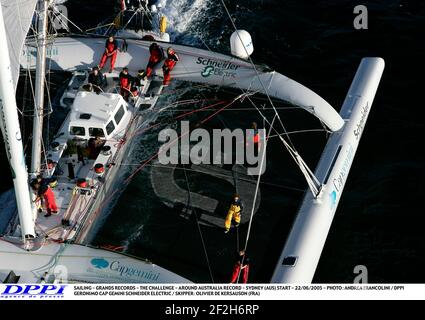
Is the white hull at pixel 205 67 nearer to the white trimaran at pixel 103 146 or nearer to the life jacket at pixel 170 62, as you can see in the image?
the white trimaran at pixel 103 146

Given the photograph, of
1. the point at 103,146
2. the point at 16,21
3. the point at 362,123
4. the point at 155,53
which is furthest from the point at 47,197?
the point at 362,123

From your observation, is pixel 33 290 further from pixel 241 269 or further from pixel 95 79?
pixel 95 79

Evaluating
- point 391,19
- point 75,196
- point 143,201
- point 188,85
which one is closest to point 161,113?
point 188,85

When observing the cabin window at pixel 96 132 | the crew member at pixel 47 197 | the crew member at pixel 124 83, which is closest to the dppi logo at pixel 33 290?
the crew member at pixel 47 197

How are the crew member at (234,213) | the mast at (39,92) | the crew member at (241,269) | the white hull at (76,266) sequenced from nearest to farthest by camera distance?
1. the white hull at (76,266)
2. the crew member at (241,269)
3. the mast at (39,92)
4. the crew member at (234,213)

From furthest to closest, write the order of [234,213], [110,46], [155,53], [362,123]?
[110,46]
[155,53]
[362,123]
[234,213]

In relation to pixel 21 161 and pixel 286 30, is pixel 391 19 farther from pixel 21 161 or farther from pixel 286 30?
pixel 21 161
